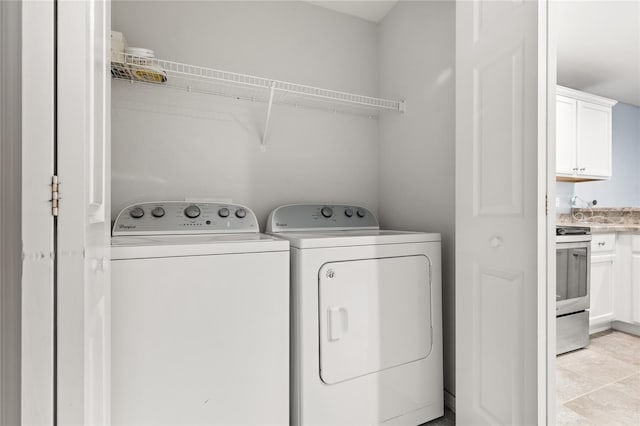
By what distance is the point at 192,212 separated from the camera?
164 cm

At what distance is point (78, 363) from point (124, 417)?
56cm

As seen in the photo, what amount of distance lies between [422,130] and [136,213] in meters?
1.67

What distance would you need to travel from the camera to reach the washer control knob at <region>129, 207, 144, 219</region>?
5.02 feet

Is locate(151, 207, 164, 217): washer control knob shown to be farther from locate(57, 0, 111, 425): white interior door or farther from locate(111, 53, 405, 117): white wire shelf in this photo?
locate(57, 0, 111, 425): white interior door

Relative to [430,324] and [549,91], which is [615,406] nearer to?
[430,324]

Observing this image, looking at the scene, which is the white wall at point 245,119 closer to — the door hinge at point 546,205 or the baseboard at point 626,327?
the door hinge at point 546,205

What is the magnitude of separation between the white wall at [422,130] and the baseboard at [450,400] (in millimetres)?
26

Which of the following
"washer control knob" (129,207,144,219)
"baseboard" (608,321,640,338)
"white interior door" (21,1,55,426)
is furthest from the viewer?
"baseboard" (608,321,640,338)

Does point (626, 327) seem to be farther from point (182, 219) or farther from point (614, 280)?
point (182, 219)

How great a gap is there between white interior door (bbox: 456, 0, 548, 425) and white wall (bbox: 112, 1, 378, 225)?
0.99 metres

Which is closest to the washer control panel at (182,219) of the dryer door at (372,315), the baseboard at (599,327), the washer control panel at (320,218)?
the washer control panel at (320,218)

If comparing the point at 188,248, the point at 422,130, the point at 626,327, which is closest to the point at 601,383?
the point at 626,327

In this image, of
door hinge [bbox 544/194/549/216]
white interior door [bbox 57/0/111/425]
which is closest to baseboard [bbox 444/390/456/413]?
door hinge [bbox 544/194/549/216]

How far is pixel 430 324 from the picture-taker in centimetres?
156
